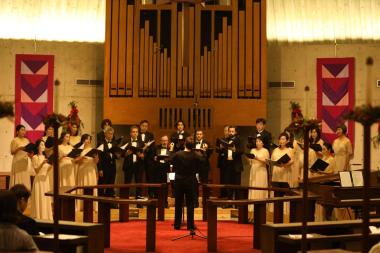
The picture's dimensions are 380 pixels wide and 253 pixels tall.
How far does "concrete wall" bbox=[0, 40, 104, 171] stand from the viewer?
1460cm

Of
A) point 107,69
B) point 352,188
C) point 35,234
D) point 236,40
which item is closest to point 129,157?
point 107,69

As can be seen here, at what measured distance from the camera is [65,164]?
11.8 meters

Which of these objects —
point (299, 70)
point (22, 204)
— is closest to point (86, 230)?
point (22, 204)

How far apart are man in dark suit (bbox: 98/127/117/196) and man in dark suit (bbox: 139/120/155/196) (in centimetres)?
62

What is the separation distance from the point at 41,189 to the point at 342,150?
5.27 m

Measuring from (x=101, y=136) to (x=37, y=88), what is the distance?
2.47 m

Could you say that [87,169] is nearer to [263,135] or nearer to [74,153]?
[74,153]

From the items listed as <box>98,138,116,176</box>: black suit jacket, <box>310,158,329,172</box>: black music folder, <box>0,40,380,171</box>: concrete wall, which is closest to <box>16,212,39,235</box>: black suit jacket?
<box>310,158,329,172</box>: black music folder

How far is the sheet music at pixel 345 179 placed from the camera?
367 inches

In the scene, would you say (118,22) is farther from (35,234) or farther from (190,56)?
(35,234)

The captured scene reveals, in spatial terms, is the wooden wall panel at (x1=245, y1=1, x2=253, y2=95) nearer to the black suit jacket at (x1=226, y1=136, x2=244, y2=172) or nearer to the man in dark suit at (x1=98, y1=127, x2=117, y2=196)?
the black suit jacket at (x1=226, y1=136, x2=244, y2=172)

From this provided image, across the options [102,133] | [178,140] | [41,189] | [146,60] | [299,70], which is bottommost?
[41,189]

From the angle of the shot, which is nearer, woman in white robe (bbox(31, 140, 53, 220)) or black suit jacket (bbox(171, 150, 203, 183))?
black suit jacket (bbox(171, 150, 203, 183))

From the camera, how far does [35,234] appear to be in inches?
266
